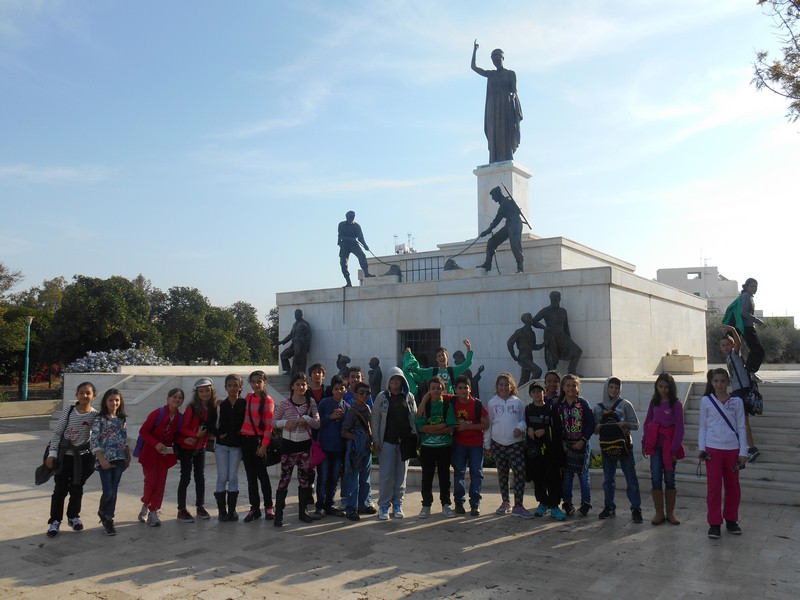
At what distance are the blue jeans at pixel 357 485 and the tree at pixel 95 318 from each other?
92.8 ft

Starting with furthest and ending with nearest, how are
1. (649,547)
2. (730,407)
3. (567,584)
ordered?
(730,407) < (649,547) < (567,584)

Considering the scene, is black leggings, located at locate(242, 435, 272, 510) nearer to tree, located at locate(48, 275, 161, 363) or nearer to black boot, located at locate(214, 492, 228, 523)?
black boot, located at locate(214, 492, 228, 523)

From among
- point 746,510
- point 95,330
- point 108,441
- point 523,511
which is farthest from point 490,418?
point 95,330

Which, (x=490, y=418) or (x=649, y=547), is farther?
(x=490, y=418)

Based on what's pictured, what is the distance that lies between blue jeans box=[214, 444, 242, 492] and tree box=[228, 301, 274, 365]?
39670mm

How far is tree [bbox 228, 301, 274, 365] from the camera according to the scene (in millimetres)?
46559

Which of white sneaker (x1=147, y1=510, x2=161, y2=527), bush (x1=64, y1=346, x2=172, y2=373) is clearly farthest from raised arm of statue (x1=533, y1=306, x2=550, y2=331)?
bush (x1=64, y1=346, x2=172, y2=373)

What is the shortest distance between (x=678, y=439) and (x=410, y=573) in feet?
10.1

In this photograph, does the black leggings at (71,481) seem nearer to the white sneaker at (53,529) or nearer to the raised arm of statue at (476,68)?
the white sneaker at (53,529)

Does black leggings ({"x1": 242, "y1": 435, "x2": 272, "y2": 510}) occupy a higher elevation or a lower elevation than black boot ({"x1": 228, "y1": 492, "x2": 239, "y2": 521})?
higher

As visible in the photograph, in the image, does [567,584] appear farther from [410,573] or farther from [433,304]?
[433,304]

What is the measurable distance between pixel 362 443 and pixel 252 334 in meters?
41.9

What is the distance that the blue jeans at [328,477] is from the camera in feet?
22.0

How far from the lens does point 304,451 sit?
6.53m
